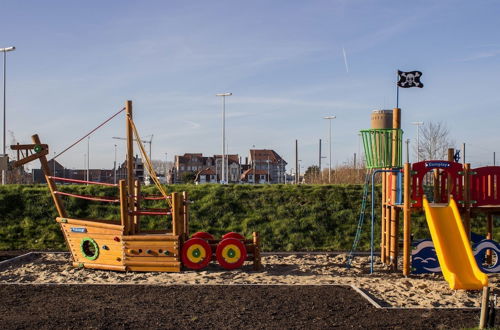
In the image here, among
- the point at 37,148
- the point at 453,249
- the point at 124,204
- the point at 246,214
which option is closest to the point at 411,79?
the point at 453,249

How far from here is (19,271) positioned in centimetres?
1166

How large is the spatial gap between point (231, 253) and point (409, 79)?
5622mm

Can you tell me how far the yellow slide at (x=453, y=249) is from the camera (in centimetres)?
922

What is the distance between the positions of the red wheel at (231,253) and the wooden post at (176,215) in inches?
36.4

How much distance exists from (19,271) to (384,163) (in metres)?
8.06

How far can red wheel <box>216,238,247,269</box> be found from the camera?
1152 cm

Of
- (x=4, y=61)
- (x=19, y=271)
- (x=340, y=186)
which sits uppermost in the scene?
(x=4, y=61)

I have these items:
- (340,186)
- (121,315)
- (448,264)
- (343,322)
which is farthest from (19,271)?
(340,186)

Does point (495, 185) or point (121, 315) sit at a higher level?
point (495, 185)

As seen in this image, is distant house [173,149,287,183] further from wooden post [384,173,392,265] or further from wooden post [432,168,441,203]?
wooden post [432,168,441,203]

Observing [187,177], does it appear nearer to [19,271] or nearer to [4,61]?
[4,61]

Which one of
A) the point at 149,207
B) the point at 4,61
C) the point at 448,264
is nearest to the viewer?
the point at 448,264

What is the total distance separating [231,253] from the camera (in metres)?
11.6

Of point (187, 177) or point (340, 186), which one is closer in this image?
point (340, 186)
